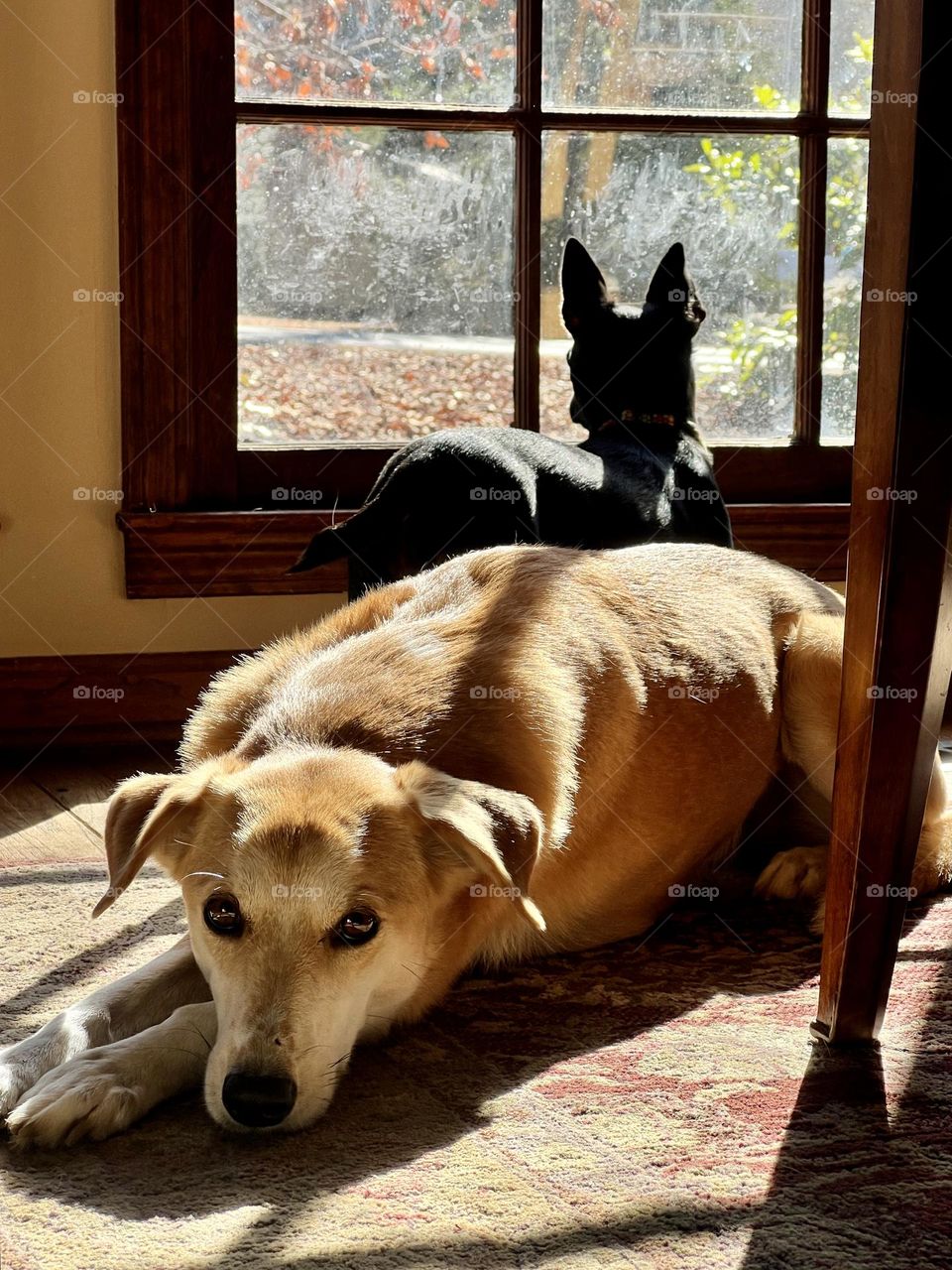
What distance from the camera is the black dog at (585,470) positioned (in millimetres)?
2664

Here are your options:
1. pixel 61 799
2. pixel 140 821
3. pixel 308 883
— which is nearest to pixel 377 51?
pixel 61 799

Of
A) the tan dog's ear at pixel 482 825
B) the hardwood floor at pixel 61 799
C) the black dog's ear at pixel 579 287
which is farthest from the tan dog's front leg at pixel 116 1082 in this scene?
the black dog's ear at pixel 579 287

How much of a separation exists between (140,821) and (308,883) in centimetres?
24

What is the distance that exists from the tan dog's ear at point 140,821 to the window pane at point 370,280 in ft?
6.26

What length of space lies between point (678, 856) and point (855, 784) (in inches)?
23.2

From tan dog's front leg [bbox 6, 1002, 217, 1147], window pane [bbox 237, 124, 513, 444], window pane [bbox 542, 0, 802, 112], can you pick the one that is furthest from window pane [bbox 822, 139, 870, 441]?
tan dog's front leg [bbox 6, 1002, 217, 1147]

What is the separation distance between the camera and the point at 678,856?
6.77 ft

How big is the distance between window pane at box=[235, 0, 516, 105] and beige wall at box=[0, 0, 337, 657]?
0.37m

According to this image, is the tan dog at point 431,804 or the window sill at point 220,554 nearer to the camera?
the tan dog at point 431,804

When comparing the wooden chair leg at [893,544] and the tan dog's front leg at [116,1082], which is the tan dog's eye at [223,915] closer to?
the tan dog's front leg at [116,1082]

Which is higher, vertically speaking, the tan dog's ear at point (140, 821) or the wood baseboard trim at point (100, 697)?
the tan dog's ear at point (140, 821)

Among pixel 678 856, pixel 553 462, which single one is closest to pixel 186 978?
pixel 678 856

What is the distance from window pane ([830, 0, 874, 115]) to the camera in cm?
355

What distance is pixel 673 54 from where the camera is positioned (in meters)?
3.51
